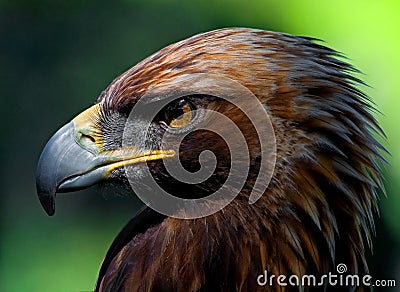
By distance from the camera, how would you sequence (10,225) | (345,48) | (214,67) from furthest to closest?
(10,225), (345,48), (214,67)

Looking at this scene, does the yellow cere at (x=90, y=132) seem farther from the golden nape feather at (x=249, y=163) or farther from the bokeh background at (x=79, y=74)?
the bokeh background at (x=79, y=74)

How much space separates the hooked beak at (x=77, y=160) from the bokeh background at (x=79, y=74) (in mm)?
1977

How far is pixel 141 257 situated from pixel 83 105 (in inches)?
108

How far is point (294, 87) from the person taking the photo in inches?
89.7

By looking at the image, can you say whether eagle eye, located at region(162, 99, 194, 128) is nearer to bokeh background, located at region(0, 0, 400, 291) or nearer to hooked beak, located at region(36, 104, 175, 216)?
hooked beak, located at region(36, 104, 175, 216)

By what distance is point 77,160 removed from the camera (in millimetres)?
2330

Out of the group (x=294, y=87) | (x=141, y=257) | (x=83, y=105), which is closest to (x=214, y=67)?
(x=294, y=87)

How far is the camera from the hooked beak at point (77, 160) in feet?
7.59

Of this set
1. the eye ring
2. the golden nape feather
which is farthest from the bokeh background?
the eye ring

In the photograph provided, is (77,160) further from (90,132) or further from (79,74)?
(79,74)

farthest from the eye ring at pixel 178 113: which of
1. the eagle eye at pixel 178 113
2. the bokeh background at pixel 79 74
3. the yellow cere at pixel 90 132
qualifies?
the bokeh background at pixel 79 74

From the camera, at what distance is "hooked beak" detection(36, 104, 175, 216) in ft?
7.59

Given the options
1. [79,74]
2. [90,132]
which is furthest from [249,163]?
[79,74]

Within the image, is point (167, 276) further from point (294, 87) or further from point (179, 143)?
point (294, 87)
